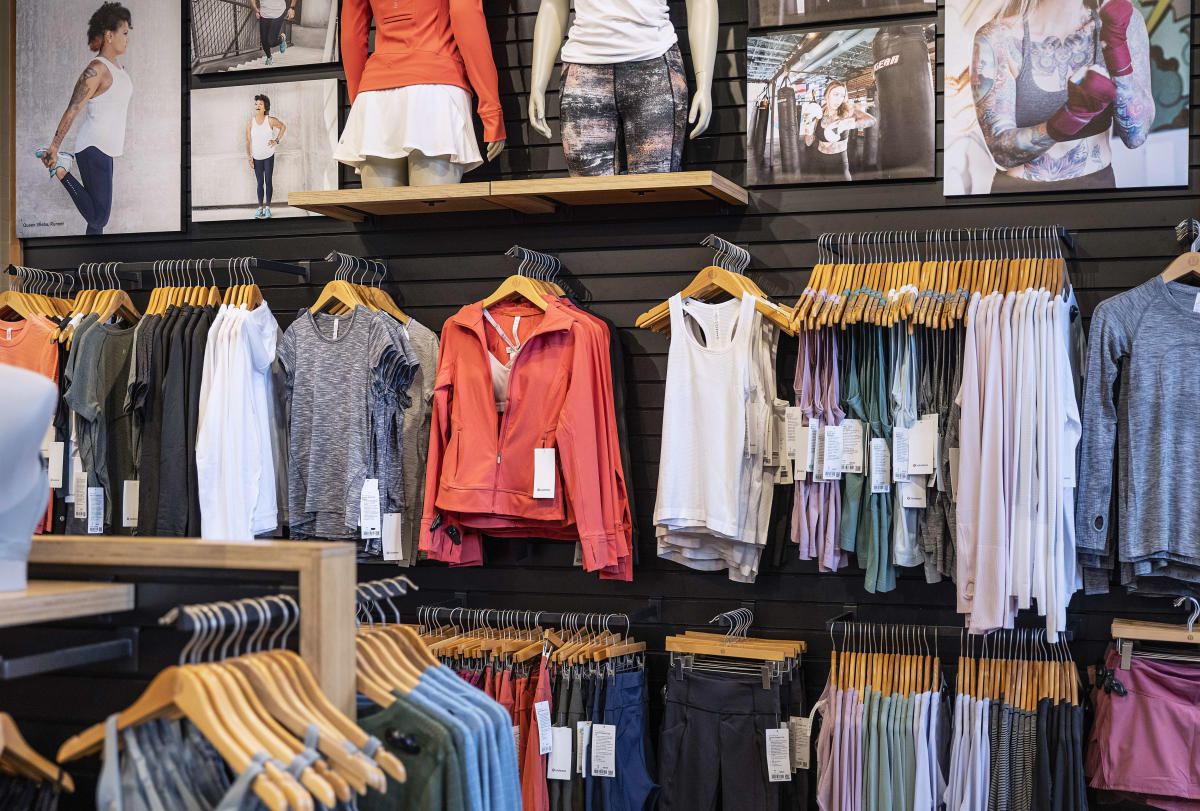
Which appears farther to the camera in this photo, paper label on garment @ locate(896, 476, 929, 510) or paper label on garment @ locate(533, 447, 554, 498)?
paper label on garment @ locate(533, 447, 554, 498)

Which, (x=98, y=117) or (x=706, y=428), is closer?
(x=706, y=428)

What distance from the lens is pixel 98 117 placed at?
5.14m

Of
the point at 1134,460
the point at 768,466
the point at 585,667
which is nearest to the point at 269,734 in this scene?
the point at 585,667

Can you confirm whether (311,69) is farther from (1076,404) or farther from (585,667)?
(1076,404)

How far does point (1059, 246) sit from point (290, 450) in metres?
2.77

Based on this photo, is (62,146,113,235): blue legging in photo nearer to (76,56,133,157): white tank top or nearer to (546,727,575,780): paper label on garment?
(76,56,133,157): white tank top

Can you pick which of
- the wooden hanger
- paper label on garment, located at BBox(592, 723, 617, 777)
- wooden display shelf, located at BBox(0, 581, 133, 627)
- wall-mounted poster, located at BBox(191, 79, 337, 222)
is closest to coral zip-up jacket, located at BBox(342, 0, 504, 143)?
wall-mounted poster, located at BBox(191, 79, 337, 222)

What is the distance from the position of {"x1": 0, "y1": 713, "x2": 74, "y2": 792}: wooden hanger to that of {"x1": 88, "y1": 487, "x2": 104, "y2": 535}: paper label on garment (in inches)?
98.8

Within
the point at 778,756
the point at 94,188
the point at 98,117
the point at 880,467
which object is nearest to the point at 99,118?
the point at 98,117

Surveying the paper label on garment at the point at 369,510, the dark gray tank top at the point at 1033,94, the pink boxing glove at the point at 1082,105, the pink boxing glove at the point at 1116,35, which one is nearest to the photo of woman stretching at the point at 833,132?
the dark gray tank top at the point at 1033,94

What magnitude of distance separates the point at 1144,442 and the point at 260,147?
3.57 metres

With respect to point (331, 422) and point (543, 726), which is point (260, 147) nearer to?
point (331, 422)

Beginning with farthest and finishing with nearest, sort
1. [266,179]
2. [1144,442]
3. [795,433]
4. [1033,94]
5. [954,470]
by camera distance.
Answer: [266,179]
[1033,94]
[795,433]
[954,470]
[1144,442]

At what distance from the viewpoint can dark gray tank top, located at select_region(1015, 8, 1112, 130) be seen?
3.95 meters
